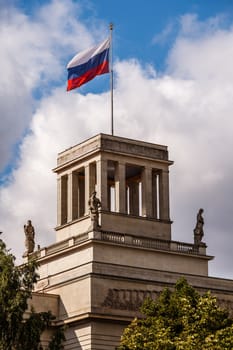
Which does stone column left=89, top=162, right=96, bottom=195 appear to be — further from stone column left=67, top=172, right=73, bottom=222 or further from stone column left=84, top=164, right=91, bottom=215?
stone column left=67, top=172, right=73, bottom=222

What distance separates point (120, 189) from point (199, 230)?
Answer: 22.1 ft

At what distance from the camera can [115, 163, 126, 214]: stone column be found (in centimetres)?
7081

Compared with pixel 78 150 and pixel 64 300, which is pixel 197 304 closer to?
pixel 64 300

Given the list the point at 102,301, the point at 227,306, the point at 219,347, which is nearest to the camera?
the point at 219,347

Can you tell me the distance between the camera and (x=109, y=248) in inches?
2665

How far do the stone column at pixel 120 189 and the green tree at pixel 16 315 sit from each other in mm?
15761

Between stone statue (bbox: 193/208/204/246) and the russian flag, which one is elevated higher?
the russian flag

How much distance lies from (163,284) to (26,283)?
47.3 feet

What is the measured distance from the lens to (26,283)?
56125 millimetres

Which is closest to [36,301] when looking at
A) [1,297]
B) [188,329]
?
[1,297]

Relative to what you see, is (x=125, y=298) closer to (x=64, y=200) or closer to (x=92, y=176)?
(x=92, y=176)

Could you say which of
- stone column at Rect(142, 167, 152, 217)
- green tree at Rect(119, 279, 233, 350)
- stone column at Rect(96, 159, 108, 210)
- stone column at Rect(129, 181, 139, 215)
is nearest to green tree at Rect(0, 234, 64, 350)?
green tree at Rect(119, 279, 233, 350)

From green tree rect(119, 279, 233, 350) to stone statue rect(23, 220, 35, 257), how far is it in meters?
19.6

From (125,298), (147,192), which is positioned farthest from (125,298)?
(147,192)
